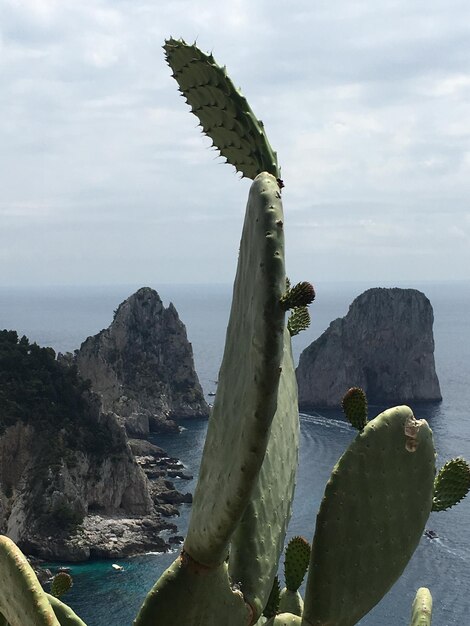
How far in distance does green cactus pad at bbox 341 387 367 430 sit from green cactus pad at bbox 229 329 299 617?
0.30 metres

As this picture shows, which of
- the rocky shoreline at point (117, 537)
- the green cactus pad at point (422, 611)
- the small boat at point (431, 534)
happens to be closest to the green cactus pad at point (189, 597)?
the green cactus pad at point (422, 611)

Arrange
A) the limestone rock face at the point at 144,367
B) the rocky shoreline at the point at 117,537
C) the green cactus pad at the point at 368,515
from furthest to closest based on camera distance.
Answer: the limestone rock face at the point at 144,367 < the rocky shoreline at the point at 117,537 < the green cactus pad at the point at 368,515

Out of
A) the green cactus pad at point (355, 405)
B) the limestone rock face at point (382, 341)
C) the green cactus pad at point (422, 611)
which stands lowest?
the green cactus pad at point (422, 611)

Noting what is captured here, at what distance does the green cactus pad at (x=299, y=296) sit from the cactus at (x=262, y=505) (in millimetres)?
205

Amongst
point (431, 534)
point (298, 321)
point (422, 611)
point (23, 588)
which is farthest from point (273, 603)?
point (431, 534)

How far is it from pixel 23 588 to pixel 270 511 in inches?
45.1

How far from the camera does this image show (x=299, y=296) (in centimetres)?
227

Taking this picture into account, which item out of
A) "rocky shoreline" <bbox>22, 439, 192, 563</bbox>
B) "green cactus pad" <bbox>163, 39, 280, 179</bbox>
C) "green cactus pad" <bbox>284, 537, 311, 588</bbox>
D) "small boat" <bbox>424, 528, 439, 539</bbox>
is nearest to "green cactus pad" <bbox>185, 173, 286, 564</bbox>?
"green cactus pad" <bbox>163, 39, 280, 179</bbox>

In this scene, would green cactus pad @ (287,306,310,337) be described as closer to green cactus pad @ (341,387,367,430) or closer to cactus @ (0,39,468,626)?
cactus @ (0,39,468,626)

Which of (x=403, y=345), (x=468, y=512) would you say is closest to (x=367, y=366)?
(x=403, y=345)

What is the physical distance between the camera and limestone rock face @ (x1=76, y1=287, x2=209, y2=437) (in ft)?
272

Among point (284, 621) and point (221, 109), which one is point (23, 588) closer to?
point (284, 621)

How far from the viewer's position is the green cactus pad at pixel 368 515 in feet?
11.5

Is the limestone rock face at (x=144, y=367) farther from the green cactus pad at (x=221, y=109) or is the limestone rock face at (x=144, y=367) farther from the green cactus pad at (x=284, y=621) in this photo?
the green cactus pad at (x=221, y=109)
